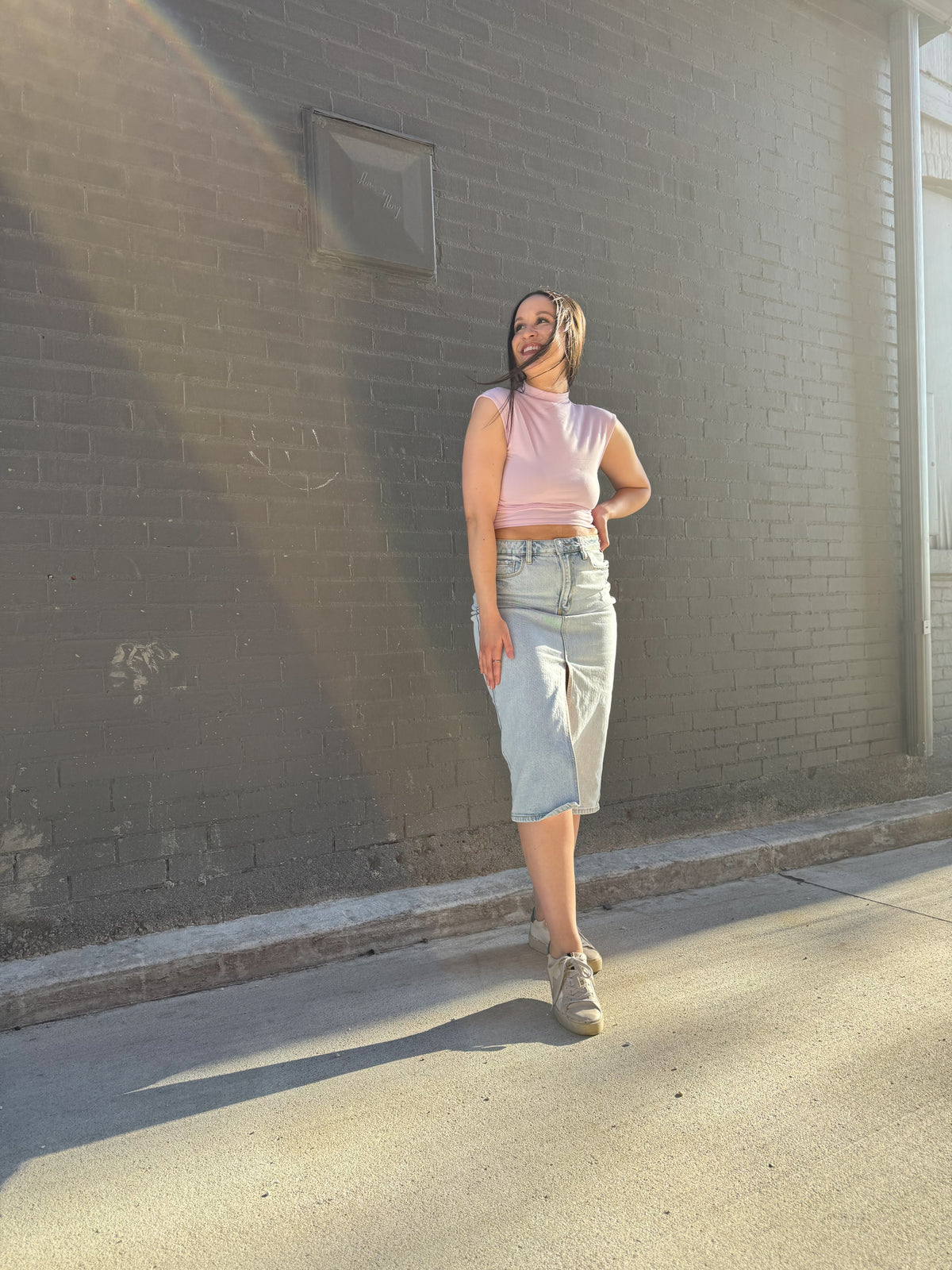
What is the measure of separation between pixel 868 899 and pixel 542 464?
7.40 feet

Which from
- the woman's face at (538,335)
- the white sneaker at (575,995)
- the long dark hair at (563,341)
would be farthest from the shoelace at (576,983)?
the woman's face at (538,335)

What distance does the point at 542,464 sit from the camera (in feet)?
9.12

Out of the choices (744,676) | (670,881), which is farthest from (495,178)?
(670,881)

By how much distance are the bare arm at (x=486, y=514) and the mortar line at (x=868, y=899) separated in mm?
1945

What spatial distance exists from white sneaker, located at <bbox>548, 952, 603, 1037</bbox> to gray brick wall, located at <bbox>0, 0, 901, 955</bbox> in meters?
1.13

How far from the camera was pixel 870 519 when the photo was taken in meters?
5.54

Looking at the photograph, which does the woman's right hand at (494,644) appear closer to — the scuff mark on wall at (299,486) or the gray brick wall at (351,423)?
the gray brick wall at (351,423)

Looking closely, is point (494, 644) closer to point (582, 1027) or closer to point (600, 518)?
point (600, 518)

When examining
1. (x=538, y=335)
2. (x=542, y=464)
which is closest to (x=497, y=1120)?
(x=542, y=464)

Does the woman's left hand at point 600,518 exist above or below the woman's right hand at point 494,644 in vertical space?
above

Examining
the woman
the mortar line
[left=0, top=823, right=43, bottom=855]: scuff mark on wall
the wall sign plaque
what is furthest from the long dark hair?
Result: the mortar line

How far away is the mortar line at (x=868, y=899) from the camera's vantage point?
138 inches

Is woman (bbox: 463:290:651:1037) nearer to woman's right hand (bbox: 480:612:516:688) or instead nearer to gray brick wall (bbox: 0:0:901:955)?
woman's right hand (bbox: 480:612:516:688)

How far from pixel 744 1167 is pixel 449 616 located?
2334 mm
